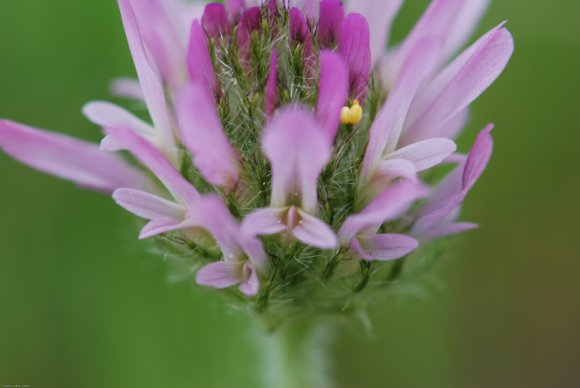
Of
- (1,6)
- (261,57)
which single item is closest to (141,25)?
(261,57)

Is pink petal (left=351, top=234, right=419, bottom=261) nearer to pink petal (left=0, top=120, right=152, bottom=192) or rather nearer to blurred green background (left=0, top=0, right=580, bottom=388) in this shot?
pink petal (left=0, top=120, right=152, bottom=192)

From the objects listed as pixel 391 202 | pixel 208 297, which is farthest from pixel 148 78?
pixel 208 297

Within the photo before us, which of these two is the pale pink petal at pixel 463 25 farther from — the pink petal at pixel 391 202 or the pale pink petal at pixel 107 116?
the pale pink petal at pixel 107 116

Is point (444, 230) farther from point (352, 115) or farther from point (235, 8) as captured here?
point (235, 8)

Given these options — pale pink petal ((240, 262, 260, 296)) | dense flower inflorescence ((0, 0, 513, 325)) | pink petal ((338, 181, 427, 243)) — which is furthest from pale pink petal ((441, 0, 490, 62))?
pale pink petal ((240, 262, 260, 296))

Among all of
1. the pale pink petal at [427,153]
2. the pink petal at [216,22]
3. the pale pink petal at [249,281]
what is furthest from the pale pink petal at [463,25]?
the pale pink petal at [249,281]

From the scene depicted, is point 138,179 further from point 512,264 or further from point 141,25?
point 512,264
